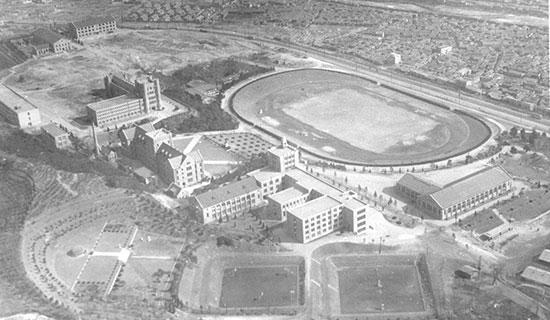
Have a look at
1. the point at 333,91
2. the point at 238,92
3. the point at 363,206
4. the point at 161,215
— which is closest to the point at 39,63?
the point at 238,92

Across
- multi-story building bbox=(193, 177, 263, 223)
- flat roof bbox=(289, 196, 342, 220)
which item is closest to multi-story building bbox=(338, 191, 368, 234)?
flat roof bbox=(289, 196, 342, 220)

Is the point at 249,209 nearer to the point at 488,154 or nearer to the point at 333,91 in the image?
the point at 488,154

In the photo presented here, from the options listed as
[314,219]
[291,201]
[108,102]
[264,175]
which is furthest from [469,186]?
[108,102]

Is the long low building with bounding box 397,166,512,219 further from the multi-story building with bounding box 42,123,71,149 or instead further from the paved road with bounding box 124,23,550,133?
the multi-story building with bounding box 42,123,71,149

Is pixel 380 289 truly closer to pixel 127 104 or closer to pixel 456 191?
pixel 456 191

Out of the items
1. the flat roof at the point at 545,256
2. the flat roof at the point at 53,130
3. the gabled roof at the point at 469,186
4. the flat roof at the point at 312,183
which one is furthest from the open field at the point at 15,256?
the flat roof at the point at 545,256
